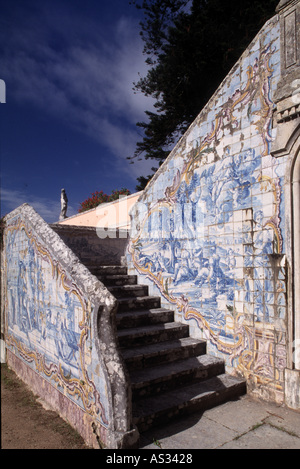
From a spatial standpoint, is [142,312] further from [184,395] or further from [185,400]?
[185,400]

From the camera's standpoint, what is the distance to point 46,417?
3941mm

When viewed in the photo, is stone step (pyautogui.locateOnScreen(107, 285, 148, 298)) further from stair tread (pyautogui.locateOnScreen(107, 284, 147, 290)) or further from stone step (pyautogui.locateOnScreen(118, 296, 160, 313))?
stone step (pyautogui.locateOnScreen(118, 296, 160, 313))

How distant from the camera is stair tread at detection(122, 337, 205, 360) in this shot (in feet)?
13.5

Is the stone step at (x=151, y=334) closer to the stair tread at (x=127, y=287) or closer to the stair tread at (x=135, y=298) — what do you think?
the stair tread at (x=135, y=298)

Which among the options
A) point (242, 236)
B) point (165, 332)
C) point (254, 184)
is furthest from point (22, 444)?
point (254, 184)

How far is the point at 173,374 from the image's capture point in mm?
3939

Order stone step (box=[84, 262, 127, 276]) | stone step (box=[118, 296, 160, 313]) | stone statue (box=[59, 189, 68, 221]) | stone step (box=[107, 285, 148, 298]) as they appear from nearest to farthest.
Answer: stone step (box=[118, 296, 160, 313]) < stone step (box=[107, 285, 148, 298]) < stone step (box=[84, 262, 127, 276]) < stone statue (box=[59, 189, 68, 221])

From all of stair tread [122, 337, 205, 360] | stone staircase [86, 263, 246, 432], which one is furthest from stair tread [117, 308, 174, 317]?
stair tread [122, 337, 205, 360]

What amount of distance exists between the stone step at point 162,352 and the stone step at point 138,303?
85cm

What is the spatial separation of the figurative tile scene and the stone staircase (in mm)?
576

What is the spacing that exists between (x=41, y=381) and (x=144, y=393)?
1.70m

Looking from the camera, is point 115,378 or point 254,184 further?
point 254,184

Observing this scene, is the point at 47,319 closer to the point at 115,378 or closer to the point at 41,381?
the point at 41,381

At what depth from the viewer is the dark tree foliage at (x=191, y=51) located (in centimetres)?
1042
